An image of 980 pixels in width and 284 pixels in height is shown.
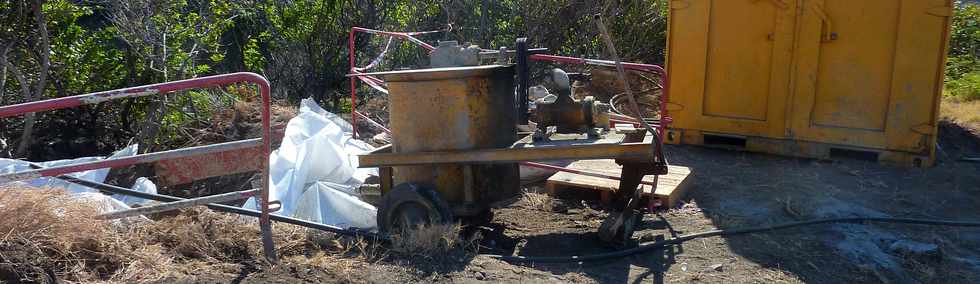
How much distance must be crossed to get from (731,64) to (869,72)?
3.62 feet

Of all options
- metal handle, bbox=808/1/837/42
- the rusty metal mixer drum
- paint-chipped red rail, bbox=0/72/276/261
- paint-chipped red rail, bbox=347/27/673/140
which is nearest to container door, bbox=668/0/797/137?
metal handle, bbox=808/1/837/42

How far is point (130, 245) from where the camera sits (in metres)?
3.73

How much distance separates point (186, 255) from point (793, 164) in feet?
16.3

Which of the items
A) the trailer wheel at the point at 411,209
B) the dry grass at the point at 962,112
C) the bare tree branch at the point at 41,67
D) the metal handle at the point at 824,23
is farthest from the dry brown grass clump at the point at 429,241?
the dry grass at the point at 962,112

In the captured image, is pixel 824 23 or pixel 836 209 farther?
pixel 824 23

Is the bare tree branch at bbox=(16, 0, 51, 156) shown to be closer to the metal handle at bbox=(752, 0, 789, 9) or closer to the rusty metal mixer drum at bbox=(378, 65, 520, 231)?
the rusty metal mixer drum at bbox=(378, 65, 520, 231)

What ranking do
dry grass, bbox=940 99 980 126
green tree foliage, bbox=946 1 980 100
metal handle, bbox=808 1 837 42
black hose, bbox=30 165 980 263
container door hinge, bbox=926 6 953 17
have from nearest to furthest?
black hose, bbox=30 165 980 263 → container door hinge, bbox=926 6 953 17 → metal handle, bbox=808 1 837 42 → dry grass, bbox=940 99 980 126 → green tree foliage, bbox=946 1 980 100

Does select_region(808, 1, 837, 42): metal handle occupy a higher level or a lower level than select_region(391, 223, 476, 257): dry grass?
higher

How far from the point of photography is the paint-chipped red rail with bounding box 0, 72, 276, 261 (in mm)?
3531

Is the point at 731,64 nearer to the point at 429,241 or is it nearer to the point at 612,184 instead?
the point at 612,184

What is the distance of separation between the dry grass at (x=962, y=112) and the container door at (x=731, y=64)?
333 cm

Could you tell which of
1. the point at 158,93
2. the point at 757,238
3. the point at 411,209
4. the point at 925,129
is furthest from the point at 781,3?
the point at 158,93

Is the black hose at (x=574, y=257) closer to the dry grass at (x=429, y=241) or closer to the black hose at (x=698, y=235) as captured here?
the black hose at (x=698, y=235)

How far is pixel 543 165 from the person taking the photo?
597 centimetres
